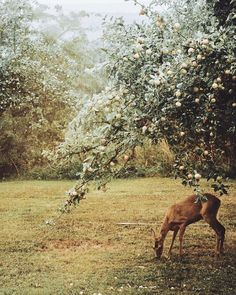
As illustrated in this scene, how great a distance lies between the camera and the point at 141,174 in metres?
19.8

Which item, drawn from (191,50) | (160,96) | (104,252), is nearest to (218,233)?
(104,252)

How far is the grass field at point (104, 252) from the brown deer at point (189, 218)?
1.00 ft

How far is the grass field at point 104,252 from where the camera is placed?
7137mm

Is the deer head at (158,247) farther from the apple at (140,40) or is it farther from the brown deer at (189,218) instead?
the apple at (140,40)

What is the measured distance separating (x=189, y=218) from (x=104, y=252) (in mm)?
1759

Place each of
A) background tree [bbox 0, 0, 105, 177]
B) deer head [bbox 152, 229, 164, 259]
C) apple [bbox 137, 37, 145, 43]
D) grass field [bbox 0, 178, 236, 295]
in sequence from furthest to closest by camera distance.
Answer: background tree [bbox 0, 0, 105, 177], deer head [bbox 152, 229, 164, 259], grass field [bbox 0, 178, 236, 295], apple [bbox 137, 37, 145, 43]

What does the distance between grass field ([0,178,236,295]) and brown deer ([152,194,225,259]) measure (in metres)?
0.30

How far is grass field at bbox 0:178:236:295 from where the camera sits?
7137 millimetres

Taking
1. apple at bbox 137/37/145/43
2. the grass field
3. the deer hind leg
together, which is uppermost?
apple at bbox 137/37/145/43

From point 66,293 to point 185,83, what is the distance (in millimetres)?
3455

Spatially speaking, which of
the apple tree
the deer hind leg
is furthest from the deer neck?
the apple tree

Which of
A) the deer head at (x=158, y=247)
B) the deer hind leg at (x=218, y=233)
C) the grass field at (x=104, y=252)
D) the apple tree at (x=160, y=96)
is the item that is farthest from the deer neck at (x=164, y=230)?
the apple tree at (x=160, y=96)

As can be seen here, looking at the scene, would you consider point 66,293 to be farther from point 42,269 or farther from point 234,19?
point 234,19

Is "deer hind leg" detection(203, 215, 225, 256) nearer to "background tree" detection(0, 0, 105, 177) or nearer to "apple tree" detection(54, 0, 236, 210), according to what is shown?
"apple tree" detection(54, 0, 236, 210)
